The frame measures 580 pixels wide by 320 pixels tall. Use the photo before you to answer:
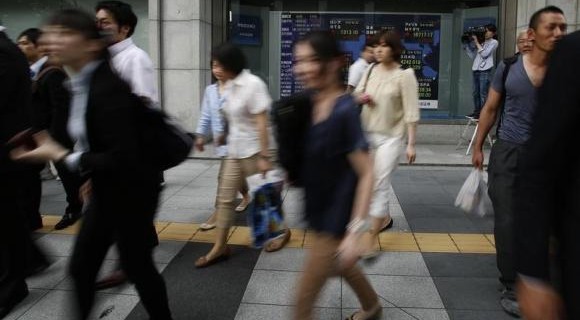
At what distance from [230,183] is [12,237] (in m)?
1.51

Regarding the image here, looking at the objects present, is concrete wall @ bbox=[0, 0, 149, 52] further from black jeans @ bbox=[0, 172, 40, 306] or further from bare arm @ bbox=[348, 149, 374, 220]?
bare arm @ bbox=[348, 149, 374, 220]

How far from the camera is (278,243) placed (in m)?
4.73

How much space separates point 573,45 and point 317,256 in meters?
1.51

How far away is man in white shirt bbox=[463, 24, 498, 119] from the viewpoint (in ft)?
33.4

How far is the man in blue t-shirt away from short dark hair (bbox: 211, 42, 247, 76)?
174cm

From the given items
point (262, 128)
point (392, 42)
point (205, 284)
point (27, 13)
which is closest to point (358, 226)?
point (205, 284)

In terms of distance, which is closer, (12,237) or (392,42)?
(12,237)

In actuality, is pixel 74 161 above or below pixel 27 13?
below

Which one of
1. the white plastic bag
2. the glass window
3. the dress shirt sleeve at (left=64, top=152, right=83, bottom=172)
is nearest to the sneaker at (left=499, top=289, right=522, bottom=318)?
the white plastic bag

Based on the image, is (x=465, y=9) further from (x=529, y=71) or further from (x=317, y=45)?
(x=317, y=45)

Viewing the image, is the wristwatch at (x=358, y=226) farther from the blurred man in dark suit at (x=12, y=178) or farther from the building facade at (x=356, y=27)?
the building facade at (x=356, y=27)

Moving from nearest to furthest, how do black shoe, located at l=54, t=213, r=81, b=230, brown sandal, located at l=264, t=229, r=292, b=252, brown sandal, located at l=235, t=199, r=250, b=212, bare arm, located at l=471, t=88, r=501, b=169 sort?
→ bare arm, located at l=471, t=88, r=501, b=169
brown sandal, located at l=264, t=229, r=292, b=252
black shoe, located at l=54, t=213, r=81, b=230
brown sandal, located at l=235, t=199, r=250, b=212

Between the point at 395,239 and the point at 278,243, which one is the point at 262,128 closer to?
the point at 278,243

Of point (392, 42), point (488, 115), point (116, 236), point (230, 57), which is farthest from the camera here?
point (392, 42)
